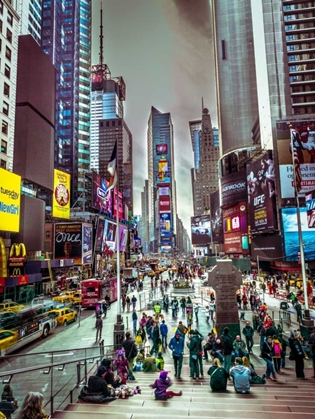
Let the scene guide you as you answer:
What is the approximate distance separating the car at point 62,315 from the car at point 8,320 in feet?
17.1

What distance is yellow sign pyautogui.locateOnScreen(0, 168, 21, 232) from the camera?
34688 millimetres

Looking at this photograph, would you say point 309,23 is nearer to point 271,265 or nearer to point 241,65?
point 241,65

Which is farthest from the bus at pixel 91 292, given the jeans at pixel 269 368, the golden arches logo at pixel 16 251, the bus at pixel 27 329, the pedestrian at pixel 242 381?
the pedestrian at pixel 242 381

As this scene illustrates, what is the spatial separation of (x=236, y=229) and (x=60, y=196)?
1778 inches

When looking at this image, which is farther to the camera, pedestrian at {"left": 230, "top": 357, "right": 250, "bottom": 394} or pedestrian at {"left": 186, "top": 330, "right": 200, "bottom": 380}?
pedestrian at {"left": 186, "top": 330, "right": 200, "bottom": 380}

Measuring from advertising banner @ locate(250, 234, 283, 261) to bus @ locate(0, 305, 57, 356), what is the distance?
45269 millimetres

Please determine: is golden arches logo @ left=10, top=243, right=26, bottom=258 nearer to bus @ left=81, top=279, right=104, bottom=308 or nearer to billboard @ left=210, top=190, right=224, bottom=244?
bus @ left=81, top=279, right=104, bottom=308

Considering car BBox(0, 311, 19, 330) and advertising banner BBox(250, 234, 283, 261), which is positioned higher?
advertising banner BBox(250, 234, 283, 261)

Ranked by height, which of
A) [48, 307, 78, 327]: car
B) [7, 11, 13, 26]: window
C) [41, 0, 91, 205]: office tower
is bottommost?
[48, 307, 78, 327]: car

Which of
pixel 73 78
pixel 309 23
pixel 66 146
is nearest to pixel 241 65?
pixel 309 23

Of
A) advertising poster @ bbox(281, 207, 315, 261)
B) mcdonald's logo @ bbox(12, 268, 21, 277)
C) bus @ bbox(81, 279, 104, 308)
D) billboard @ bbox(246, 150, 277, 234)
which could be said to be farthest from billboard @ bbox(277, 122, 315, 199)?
mcdonald's logo @ bbox(12, 268, 21, 277)

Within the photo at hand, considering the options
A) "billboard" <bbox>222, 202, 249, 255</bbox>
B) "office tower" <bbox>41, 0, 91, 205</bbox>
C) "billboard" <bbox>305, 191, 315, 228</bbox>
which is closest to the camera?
"billboard" <bbox>305, 191, 315, 228</bbox>

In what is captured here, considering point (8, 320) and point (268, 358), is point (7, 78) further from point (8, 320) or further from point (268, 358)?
point (268, 358)

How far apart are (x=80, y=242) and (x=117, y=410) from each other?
55366 millimetres
